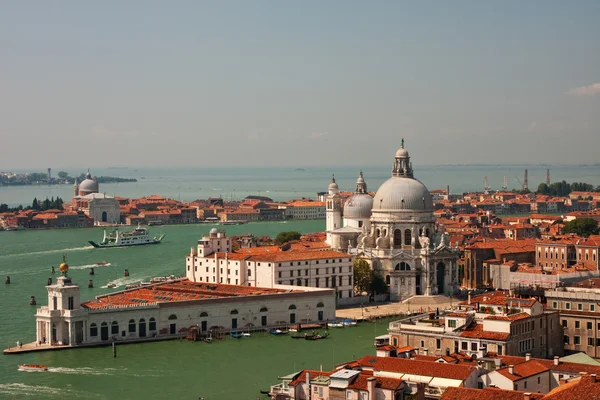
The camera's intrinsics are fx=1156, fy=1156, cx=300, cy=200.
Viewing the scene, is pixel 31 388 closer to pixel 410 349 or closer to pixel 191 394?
pixel 191 394

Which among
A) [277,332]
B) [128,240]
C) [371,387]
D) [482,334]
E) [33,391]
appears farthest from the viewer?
[128,240]

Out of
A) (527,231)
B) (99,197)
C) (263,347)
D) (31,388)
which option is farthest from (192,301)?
(99,197)

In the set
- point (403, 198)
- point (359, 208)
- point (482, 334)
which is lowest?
point (482, 334)

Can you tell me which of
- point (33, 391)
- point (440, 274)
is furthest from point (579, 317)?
point (440, 274)

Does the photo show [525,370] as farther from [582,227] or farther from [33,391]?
[582,227]

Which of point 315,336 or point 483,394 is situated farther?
point 315,336

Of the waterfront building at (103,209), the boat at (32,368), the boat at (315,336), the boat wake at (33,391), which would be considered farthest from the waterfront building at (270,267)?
the waterfront building at (103,209)

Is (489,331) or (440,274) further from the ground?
(489,331)

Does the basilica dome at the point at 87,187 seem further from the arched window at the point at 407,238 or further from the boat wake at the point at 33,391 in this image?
the boat wake at the point at 33,391
